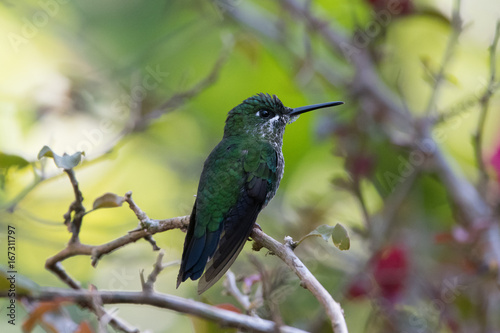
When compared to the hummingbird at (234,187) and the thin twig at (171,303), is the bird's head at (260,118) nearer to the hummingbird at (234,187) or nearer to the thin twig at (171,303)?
the hummingbird at (234,187)

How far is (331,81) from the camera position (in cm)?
413

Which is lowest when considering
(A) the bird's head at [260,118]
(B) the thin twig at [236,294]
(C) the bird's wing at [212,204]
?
(B) the thin twig at [236,294]

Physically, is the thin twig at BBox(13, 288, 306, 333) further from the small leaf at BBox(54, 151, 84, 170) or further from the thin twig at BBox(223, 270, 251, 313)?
the small leaf at BBox(54, 151, 84, 170)

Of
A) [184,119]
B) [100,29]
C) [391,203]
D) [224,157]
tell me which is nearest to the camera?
[224,157]

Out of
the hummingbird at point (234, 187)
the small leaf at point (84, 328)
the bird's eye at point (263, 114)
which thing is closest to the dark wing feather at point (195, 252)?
the hummingbird at point (234, 187)

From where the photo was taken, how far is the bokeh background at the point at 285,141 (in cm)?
306

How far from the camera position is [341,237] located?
173 cm

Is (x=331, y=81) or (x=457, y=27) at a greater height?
(x=331, y=81)

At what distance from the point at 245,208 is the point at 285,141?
2314 mm

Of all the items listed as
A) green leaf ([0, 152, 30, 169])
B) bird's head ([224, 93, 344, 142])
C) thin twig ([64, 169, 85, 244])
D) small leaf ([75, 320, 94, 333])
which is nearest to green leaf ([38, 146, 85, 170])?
thin twig ([64, 169, 85, 244])

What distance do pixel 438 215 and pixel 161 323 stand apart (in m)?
2.14

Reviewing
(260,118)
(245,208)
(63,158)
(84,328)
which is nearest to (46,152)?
(63,158)

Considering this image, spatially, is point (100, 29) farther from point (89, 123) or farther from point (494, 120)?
point (494, 120)

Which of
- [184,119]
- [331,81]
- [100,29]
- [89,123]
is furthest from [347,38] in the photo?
[100,29]
